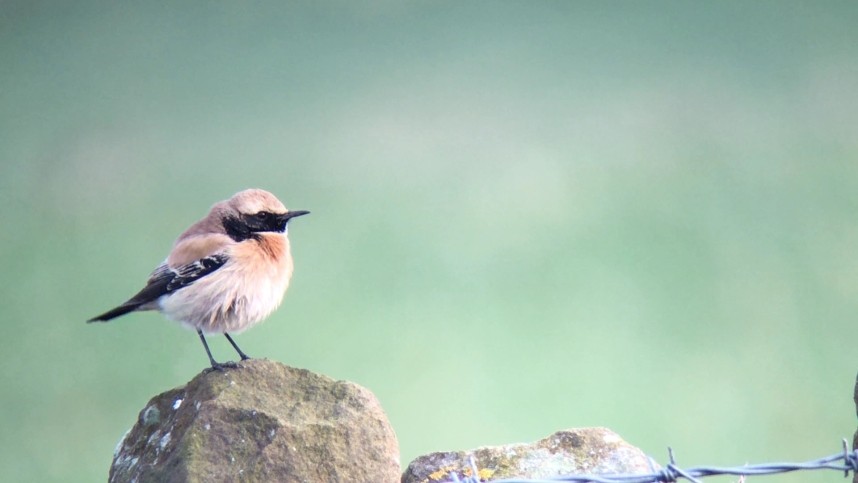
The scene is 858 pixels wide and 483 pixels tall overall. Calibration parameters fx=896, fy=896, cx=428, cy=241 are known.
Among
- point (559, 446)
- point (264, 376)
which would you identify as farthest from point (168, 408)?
point (559, 446)

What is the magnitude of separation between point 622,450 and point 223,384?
1.57 m

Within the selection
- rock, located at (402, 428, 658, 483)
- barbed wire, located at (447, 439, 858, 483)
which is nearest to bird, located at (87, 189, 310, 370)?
rock, located at (402, 428, 658, 483)

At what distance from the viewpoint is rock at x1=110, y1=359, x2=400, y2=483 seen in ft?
9.71

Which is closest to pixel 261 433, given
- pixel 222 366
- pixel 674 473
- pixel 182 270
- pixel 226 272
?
pixel 222 366

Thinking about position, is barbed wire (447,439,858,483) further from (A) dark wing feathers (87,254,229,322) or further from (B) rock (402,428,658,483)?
(A) dark wing feathers (87,254,229,322)

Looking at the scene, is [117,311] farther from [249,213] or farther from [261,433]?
[261,433]

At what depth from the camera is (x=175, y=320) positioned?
3902 mm

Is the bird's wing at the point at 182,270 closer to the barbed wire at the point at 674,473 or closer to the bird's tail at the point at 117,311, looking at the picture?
the bird's tail at the point at 117,311

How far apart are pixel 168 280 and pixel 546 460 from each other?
1.75m

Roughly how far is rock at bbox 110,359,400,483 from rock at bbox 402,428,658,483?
1.48ft

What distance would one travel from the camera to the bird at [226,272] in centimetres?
378

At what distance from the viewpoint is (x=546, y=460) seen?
353cm

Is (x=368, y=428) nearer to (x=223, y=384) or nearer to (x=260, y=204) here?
(x=223, y=384)

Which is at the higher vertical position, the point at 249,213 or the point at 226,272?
the point at 249,213
